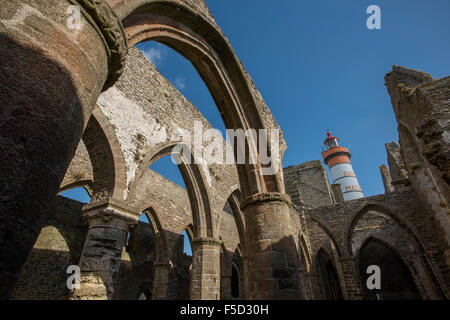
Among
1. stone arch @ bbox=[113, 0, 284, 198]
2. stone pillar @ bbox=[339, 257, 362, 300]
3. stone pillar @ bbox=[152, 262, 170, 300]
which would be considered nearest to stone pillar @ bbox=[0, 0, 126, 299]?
stone arch @ bbox=[113, 0, 284, 198]

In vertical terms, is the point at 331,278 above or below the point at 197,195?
below

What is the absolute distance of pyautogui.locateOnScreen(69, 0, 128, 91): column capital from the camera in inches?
57.9

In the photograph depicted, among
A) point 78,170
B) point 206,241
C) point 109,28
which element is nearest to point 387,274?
point 206,241

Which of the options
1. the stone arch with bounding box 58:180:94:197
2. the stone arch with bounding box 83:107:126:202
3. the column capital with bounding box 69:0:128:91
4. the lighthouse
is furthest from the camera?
the lighthouse

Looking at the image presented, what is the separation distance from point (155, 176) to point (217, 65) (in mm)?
8169

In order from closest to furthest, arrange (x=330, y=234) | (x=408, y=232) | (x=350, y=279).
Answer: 1. (x=350, y=279)
2. (x=408, y=232)
3. (x=330, y=234)

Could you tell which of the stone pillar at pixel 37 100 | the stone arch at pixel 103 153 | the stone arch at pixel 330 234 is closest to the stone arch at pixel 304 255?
the stone arch at pixel 330 234

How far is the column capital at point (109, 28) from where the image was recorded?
147cm

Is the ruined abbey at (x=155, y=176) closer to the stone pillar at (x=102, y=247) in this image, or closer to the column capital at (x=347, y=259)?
the stone pillar at (x=102, y=247)

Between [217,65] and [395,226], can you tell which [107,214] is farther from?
[395,226]

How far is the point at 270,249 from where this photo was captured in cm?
311

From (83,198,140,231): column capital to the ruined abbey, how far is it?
0.9 inches

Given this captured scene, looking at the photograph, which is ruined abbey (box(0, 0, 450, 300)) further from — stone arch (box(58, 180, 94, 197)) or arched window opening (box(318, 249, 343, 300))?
arched window opening (box(318, 249, 343, 300))

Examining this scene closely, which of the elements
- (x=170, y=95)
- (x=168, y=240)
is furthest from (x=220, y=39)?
(x=168, y=240)
